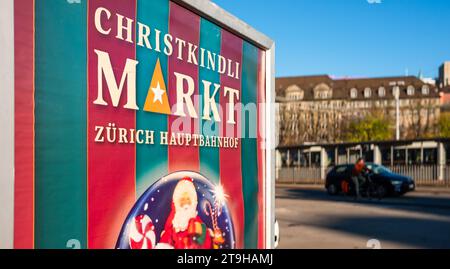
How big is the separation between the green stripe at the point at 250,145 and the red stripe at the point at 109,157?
1397mm

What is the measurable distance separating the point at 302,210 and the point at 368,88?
248 ft

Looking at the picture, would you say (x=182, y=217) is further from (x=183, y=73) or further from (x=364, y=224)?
(x=364, y=224)

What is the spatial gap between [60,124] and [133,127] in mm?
542

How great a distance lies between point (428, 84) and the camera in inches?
3263

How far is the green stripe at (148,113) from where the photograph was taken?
2695 mm

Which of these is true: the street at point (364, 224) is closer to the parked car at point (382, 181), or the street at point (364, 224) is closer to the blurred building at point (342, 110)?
the parked car at point (382, 181)

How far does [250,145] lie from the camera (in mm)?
3984

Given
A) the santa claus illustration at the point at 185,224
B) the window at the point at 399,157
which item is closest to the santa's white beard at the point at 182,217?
the santa claus illustration at the point at 185,224

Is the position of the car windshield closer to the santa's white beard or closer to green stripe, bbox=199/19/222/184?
green stripe, bbox=199/19/222/184

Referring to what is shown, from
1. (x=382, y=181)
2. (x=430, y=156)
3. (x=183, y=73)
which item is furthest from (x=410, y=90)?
(x=183, y=73)
